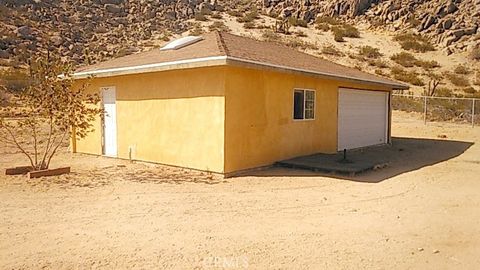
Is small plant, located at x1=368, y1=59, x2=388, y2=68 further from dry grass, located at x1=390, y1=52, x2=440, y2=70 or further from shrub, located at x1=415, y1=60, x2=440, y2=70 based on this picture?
shrub, located at x1=415, y1=60, x2=440, y2=70

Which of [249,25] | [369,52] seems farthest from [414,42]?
[249,25]

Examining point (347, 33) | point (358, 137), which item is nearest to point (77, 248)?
point (358, 137)

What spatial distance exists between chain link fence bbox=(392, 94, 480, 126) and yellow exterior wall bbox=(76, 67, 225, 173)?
1970cm

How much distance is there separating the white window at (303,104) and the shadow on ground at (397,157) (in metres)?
1.41

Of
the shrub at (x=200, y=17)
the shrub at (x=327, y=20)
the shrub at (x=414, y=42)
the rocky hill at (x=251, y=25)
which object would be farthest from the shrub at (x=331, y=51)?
the shrub at (x=200, y=17)

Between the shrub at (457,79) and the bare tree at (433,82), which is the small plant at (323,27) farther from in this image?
the shrub at (457,79)

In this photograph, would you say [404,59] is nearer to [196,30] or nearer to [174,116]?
[196,30]

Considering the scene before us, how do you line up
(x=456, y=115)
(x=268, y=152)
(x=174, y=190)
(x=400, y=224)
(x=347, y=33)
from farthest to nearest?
(x=347, y=33)
(x=456, y=115)
(x=268, y=152)
(x=174, y=190)
(x=400, y=224)

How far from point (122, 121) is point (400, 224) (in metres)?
9.16

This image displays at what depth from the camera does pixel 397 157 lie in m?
15.0

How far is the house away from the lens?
10805mm

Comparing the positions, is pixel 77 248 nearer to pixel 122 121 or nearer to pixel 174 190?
pixel 174 190

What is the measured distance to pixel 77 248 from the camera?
5.59 m

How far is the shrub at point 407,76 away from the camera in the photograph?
35312 millimetres
